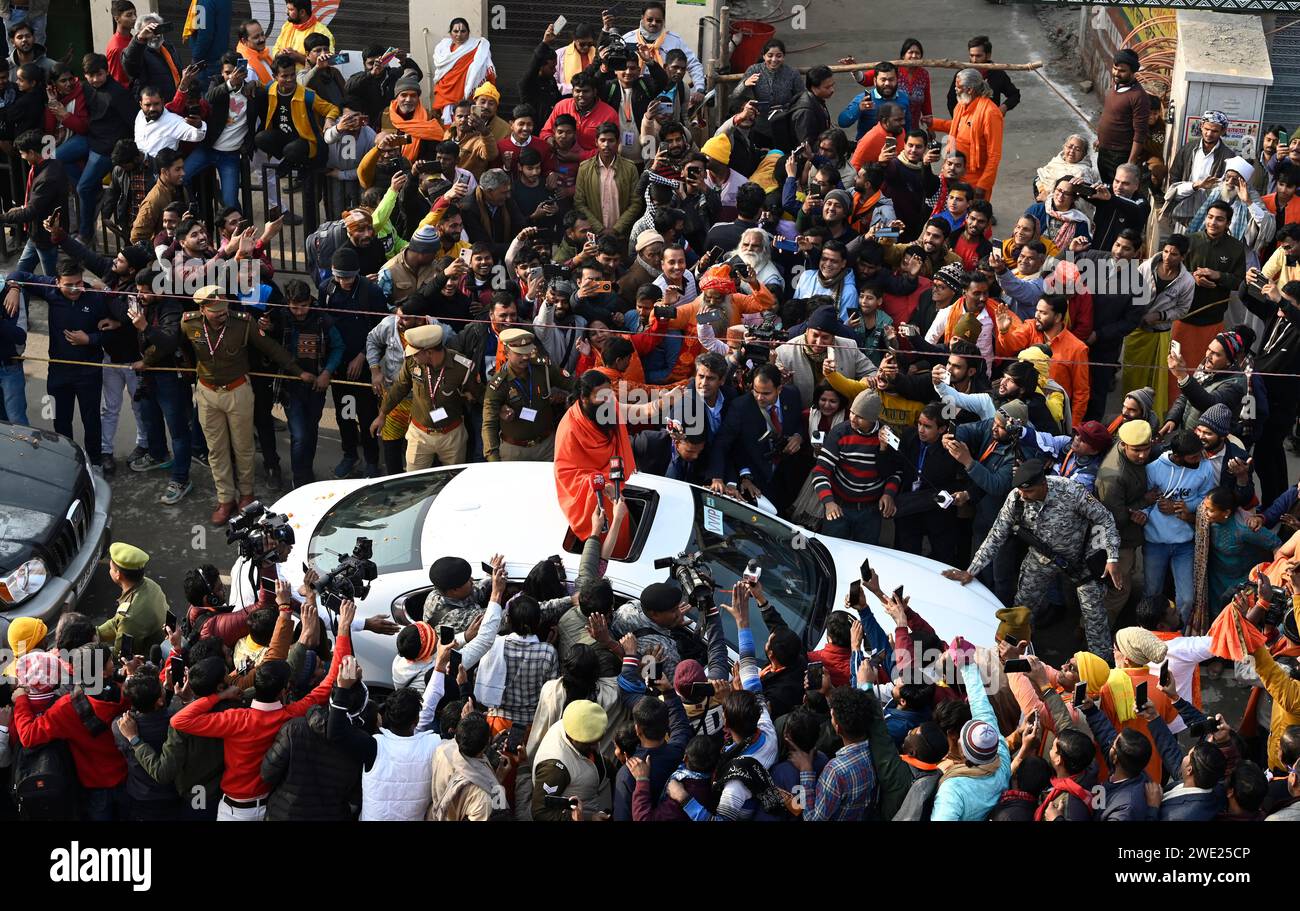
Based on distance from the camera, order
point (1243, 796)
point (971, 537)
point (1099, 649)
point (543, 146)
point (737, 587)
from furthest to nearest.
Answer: point (543, 146) → point (971, 537) → point (1099, 649) → point (737, 587) → point (1243, 796)

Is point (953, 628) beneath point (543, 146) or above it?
beneath

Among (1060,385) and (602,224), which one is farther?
(602,224)

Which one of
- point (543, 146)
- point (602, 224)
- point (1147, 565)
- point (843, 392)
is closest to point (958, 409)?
point (843, 392)

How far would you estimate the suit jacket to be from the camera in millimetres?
10539

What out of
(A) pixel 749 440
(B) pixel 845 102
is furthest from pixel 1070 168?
(B) pixel 845 102

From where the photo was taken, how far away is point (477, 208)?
500 inches

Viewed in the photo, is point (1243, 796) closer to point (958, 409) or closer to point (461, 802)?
point (461, 802)

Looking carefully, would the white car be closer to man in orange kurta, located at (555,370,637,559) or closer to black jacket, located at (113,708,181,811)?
man in orange kurta, located at (555,370,637,559)

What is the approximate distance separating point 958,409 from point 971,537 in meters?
0.83

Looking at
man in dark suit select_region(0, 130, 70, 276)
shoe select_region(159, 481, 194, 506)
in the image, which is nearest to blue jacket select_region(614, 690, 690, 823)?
shoe select_region(159, 481, 194, 506)

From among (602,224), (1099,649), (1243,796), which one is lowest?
(1099,649)

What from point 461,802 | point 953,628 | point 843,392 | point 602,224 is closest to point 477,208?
point 602,224

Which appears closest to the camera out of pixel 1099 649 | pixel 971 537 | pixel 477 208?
pixel 1099 649

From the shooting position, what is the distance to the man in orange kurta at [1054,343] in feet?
36.8
